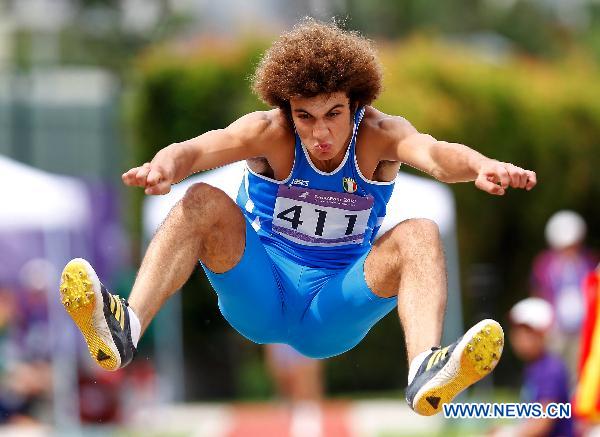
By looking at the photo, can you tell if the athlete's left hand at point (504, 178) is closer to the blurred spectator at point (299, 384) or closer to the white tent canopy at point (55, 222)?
the white tent canopy at point (55, 222)

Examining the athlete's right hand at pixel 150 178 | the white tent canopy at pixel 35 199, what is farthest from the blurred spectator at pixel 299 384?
the athlete's right hand at pixel 150 178

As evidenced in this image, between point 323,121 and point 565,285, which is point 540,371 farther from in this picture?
point 565,285

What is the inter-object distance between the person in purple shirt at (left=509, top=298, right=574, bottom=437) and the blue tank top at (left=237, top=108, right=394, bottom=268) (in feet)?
5.75

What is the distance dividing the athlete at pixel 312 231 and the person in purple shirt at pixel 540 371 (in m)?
1.60

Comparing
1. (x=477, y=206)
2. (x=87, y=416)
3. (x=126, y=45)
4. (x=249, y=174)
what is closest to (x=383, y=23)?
(x=126, y=45)

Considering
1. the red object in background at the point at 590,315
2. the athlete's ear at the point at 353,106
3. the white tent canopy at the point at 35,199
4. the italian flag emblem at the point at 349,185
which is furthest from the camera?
Answer: the white tent canopy at the point at 35,199

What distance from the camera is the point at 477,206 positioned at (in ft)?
52.3

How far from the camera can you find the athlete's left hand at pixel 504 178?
4598 millimetres

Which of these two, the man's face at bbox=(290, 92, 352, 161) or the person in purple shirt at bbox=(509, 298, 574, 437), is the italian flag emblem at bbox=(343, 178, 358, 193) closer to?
the man's face at bbox=(290, 92, 352, 161)

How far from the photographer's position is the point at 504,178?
4.61m

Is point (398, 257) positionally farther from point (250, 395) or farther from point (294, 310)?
point (250, 395)

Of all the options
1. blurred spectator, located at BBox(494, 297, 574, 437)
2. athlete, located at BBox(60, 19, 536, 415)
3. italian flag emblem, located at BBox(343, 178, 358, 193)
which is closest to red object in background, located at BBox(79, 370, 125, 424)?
blurred spectator, located at BBox(494, 297, 574, 437)

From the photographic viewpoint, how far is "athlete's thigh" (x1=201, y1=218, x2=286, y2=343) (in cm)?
532

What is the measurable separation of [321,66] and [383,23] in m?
25.1
